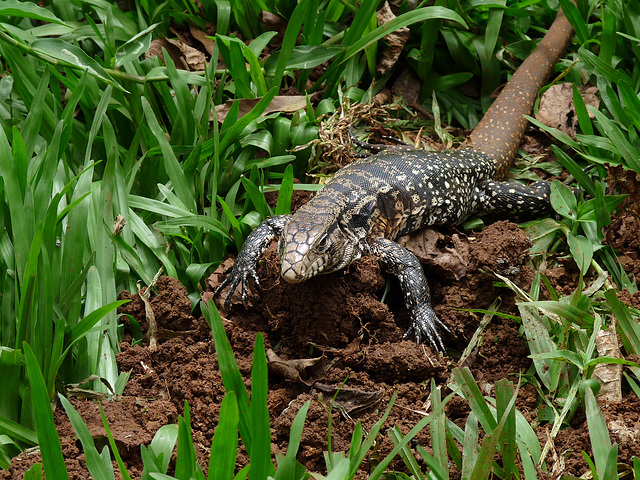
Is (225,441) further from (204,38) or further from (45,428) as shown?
(204,38)

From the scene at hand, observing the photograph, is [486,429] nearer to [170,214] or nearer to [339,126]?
[170,214]

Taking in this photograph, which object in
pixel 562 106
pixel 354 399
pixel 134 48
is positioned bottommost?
pixel 354 399

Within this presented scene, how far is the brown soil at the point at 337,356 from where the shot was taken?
311 centimetres

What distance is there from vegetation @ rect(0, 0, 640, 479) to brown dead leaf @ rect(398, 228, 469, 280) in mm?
338

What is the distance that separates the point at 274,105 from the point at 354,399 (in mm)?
2585

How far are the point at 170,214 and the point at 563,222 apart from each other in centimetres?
279

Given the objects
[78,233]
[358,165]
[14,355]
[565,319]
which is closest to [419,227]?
[358,165]

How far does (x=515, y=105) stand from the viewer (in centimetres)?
530

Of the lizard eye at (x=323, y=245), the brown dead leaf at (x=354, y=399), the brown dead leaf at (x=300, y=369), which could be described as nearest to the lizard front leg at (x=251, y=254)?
the lizard eye at (x=323, y=245)

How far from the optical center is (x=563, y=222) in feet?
14.9

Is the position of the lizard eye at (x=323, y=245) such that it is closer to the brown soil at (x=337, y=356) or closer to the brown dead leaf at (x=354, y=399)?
the brown soil at (x=337, y=356)

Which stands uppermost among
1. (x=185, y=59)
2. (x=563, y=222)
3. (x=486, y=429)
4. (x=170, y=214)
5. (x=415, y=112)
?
(x=185, y=59)

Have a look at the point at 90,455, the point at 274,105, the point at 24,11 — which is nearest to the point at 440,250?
the point at 274,105

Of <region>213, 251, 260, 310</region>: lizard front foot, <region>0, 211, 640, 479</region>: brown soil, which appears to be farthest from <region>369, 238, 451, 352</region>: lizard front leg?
<region>213, 251, 260, 310</region>: lizard front foot
